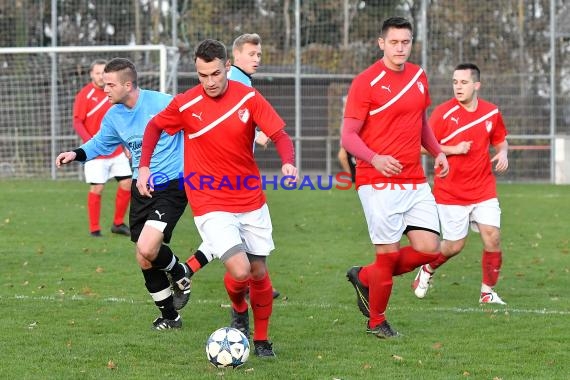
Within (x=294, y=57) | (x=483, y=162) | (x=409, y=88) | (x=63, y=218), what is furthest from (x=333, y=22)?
(x=409, y=88)

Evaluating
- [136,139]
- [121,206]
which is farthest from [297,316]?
[121,206]

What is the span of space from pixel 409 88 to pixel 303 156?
17989 mm

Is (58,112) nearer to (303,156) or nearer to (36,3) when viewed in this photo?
(36,3)

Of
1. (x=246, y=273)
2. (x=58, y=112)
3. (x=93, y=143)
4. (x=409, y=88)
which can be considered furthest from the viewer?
(x=58, y=112)

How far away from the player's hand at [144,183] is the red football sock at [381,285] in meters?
1.65

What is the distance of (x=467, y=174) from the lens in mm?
9305

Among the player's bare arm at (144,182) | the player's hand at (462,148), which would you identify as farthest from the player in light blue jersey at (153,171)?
the player's hand at (462,148)

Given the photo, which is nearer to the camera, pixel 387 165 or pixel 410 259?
pixel 387 165

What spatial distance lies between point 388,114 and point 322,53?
18155 mm

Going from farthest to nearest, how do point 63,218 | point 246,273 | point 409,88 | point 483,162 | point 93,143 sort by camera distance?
point 63,218 < point 483,162 < point 93,143 < point 409,88 < point 246,273

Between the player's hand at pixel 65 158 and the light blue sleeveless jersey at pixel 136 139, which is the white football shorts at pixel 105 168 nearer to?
the light blue sleeveless jersey at pixel 136 139

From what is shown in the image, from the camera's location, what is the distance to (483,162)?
9398 mm

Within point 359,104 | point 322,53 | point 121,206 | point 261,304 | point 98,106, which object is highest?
point 322,53

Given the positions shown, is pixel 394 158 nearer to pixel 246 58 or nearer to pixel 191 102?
pixel 191 102
